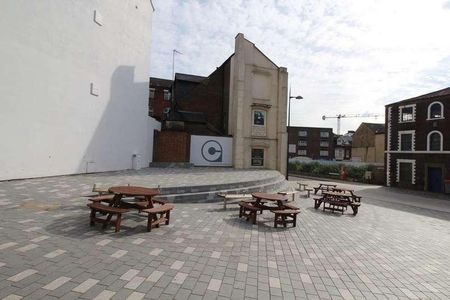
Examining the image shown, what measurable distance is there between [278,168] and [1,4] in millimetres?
21008

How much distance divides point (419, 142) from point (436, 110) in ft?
10.8

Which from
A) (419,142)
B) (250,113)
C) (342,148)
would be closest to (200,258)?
(250,113)

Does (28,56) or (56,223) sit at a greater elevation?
(28,56)

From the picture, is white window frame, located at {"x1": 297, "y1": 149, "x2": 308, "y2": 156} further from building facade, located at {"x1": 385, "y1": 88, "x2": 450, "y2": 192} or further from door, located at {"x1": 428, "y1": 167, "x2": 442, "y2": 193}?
door, located at {"x1": 428, "y1": 167, "x2": 442, "y2": 193}

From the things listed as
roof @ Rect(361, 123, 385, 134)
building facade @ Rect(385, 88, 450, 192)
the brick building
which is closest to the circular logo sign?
building facade @ Rect(385, 88, 450, 192)

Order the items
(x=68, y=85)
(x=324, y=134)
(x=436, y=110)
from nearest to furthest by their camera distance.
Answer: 1. (x=68, y=85)
2. (x=436, y=110)
3. (x=324, y=134)

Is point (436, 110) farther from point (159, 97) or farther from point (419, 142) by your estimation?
point (159, 97)

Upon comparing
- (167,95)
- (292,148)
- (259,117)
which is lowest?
(292,148)

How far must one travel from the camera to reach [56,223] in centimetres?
607

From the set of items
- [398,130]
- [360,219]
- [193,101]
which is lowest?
[360,219]

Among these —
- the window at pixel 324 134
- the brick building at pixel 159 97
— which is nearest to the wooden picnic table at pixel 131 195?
the brick building at pixel 159 97

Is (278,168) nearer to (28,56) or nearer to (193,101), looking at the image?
(193,101)

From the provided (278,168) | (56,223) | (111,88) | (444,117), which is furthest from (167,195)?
(444,117)

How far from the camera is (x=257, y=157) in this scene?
2434 centimetres
